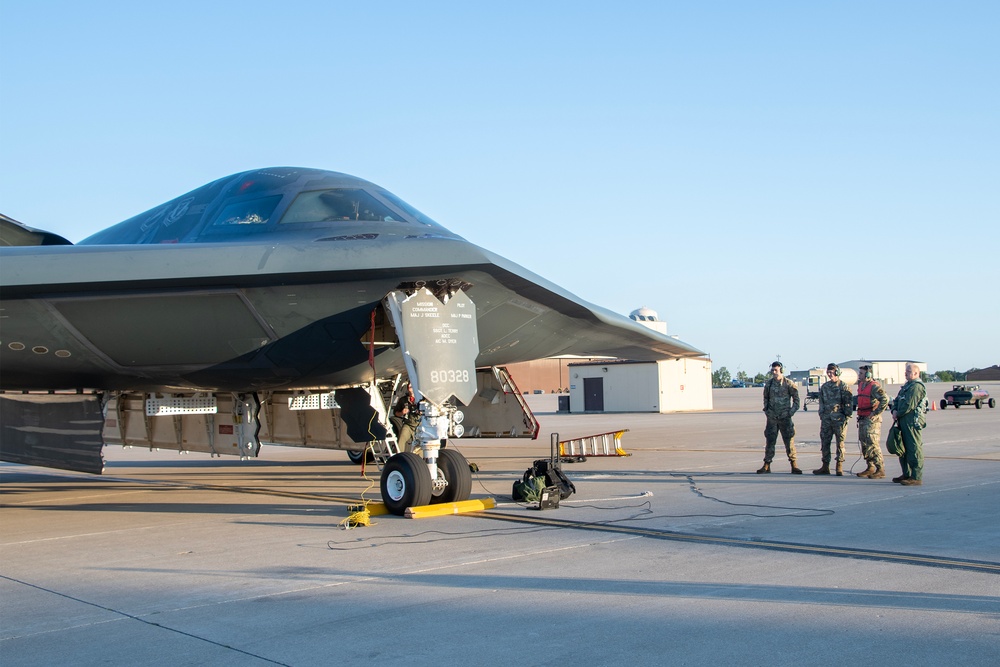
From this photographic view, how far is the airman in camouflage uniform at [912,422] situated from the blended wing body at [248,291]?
12.7 ft

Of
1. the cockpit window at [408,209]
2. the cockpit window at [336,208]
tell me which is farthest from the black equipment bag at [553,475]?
the cockpit window at [336,208]

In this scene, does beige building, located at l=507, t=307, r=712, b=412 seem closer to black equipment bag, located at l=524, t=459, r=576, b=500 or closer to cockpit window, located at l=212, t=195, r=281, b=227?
black equipment bag, located at l=524, t=459, r=576, b=500

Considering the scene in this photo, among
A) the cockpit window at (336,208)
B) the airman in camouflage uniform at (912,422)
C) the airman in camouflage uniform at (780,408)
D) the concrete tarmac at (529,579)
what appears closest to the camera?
the concrete tarmac at (529,579)

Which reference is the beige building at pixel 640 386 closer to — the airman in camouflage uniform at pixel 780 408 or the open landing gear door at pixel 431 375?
the airman in camouflage uniform at pixel 780 408

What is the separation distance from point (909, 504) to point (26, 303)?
9.08 m

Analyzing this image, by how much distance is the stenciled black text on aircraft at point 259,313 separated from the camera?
8.67 metres

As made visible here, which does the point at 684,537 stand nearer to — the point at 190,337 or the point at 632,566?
the point at 632,566

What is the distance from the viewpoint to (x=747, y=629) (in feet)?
15.4

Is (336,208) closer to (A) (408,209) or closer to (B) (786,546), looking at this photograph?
(A) (408,209)

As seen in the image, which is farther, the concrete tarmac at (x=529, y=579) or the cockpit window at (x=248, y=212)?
the cockpit window at (x=248, y=212)

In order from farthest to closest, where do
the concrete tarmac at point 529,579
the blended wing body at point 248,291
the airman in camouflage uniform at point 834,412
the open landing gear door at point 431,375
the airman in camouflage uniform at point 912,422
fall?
the airman in camouflage uniform at point 834,412 → the airman in camouflage uniform at point 912,422 → the open landing gear door at point 431,375 → the blended wing body at point 248,291 → the concrete tarmac at point 529,579

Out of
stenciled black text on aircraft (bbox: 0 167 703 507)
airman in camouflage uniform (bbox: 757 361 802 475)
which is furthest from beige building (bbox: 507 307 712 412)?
stenciled black text on aircraft (bbox: 0 167 703 507)

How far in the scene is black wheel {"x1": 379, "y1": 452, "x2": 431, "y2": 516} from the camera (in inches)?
357

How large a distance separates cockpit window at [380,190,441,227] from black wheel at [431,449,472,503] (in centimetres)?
274
